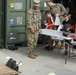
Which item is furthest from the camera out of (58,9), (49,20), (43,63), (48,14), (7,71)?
(58,9)

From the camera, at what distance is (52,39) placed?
10.9m

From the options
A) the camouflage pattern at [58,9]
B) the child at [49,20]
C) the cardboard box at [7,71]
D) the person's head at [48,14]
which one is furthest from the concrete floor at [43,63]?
→ the camouflage pattern at [58,9]

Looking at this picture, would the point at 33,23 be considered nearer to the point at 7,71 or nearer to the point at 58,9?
the point at 58,9

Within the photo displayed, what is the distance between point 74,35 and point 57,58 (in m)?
1.26

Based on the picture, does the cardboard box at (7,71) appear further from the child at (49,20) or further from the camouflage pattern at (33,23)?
the child at (49,20)

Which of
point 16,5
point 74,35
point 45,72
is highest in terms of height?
point 16,5

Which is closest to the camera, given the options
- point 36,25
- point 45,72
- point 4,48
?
point 45,72

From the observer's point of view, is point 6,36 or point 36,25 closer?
point 36,25

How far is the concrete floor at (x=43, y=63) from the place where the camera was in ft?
29.0

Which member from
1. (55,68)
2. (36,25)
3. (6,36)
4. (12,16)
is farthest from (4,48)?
(55,68)

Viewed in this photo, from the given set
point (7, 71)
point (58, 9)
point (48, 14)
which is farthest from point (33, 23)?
point (7, 71)

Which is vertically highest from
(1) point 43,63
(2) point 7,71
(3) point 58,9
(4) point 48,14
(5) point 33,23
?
(3) point 58,9

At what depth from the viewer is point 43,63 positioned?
9.73 m

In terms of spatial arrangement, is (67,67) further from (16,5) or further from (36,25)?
(16,5)
